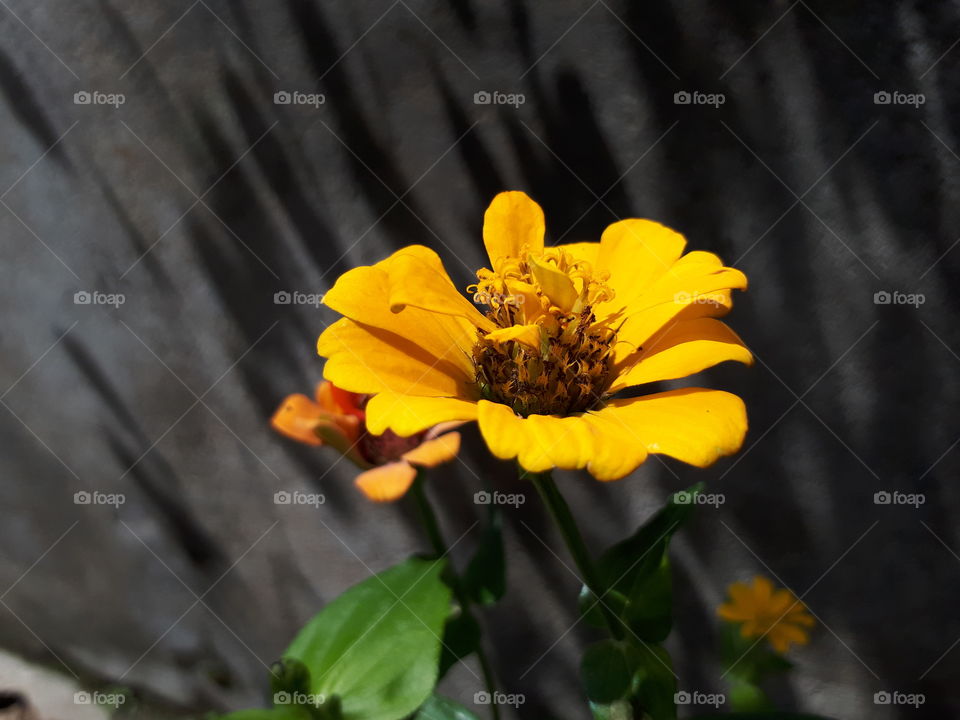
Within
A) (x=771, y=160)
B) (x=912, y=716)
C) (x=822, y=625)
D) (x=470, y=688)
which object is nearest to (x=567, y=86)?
(x=771, y=160)

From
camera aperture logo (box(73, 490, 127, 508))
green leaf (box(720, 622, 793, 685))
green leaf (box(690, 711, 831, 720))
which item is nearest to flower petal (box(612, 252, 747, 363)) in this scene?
green leaf (box(690, 711, 831, 720))

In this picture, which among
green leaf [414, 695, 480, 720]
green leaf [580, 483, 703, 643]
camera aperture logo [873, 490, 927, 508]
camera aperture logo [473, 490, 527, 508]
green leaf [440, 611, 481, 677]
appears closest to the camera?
green leaf [580, 483, 703, 643]

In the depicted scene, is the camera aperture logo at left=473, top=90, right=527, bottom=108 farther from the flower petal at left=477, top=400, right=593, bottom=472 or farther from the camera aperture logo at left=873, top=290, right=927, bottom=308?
→ the flower petal at left=477, top=400, right=593, bottom=472

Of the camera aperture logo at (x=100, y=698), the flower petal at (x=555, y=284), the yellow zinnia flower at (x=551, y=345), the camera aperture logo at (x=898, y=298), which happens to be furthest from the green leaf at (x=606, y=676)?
the camera aperture logo at (x=100, y=698)

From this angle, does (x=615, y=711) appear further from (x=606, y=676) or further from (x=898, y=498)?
(x=898, y=498)

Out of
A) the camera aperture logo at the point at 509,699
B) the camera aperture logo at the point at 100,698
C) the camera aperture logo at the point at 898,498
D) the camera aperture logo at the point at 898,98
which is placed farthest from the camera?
the camera aperture logo at the point at 100,698

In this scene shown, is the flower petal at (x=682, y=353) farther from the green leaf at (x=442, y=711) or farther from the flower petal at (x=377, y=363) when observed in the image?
the green leaf at (x=442, y=711)

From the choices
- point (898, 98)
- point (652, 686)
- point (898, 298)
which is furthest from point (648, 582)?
point (898, 98)
